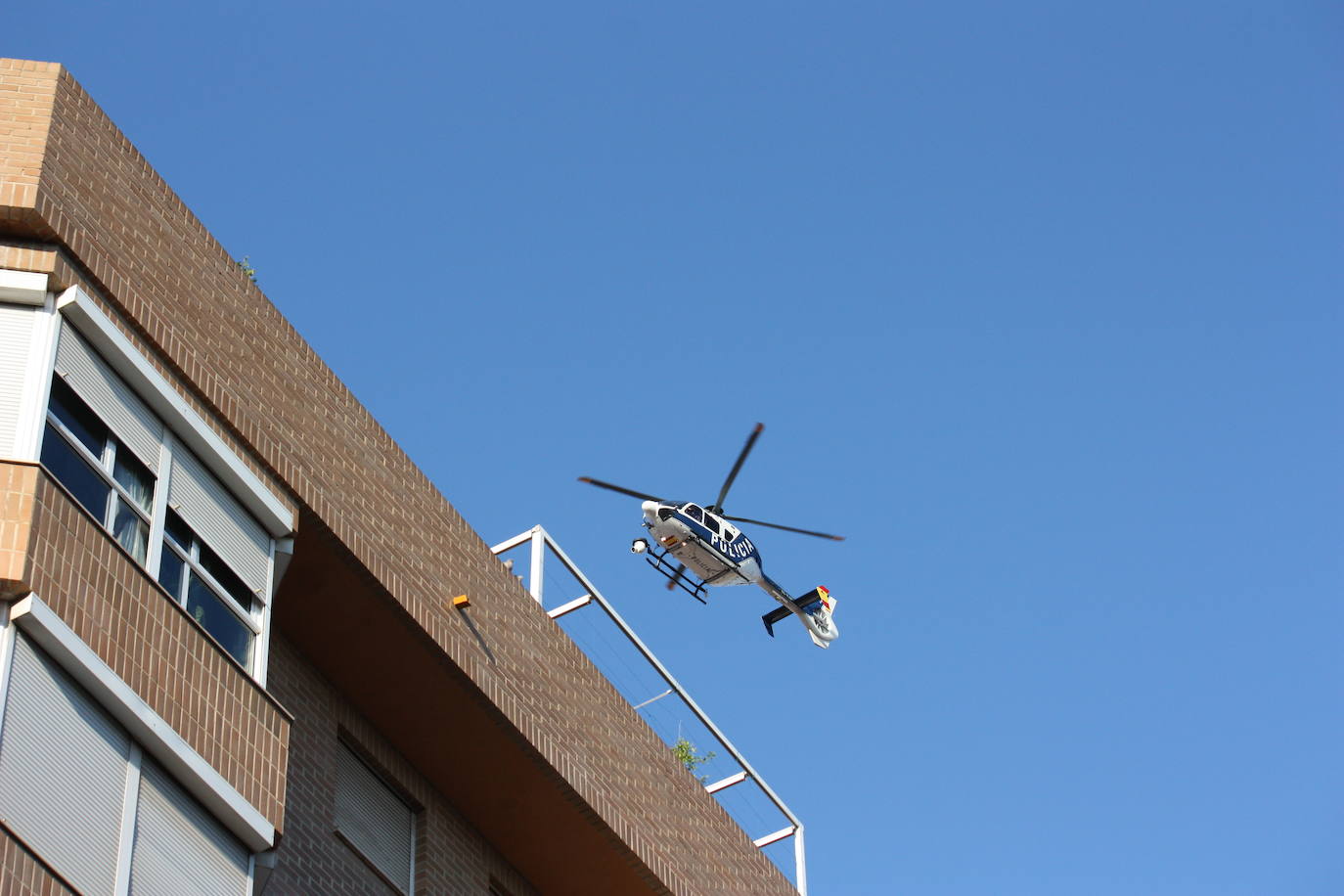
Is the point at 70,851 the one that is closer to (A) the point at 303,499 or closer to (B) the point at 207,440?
(B) the point at 207,440

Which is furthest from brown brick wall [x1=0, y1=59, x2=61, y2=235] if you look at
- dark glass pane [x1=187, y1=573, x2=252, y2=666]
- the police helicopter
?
the police helicopter

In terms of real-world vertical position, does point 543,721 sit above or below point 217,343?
below

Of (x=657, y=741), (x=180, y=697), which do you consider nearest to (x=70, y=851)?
(x=180, y=697)

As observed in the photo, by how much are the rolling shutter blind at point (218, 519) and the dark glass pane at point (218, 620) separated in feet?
1.28

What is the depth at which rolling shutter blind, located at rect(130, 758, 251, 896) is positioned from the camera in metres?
11.2

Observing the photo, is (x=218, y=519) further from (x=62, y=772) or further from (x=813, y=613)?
(x=813, y=613)

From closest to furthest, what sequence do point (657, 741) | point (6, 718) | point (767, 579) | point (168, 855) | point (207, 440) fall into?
point (6, 718)
point (168, 855)
point (207, 440)
point (657, 741)
point (767, 579)

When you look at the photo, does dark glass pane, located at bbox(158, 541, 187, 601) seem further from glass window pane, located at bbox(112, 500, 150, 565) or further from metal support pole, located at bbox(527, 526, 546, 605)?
metal support pole, located at bbox(527, 526, 546, 605)

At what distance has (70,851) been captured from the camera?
10.5 m

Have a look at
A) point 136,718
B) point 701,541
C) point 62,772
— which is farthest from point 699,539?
point 62,772

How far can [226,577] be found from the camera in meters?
13.5

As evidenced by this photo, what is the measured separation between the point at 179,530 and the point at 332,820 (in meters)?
3.50

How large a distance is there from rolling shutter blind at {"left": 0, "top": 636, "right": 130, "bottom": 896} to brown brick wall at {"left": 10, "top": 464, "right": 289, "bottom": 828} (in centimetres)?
43

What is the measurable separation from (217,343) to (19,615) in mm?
4541
